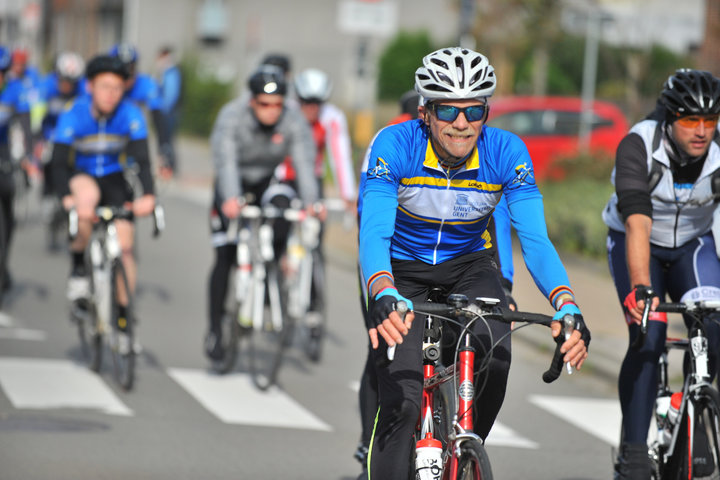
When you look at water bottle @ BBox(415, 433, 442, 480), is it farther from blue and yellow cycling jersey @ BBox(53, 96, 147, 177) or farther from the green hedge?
the green hedge

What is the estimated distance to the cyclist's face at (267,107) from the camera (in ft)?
29.0

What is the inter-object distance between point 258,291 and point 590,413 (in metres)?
2.39

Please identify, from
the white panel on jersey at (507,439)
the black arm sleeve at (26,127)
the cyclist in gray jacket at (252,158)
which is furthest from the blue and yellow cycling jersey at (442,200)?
the black arm sleeve at (26,127)

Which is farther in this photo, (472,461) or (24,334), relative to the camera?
(24,334)

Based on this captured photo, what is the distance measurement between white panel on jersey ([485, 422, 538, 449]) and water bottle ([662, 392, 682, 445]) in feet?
6.28

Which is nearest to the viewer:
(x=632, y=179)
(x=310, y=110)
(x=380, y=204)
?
(x=380, y=204)

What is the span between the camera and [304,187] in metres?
9.05

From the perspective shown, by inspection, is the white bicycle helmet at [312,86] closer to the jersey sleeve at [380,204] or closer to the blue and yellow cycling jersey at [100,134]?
the blue and yellow cycling jersey at [100,134]

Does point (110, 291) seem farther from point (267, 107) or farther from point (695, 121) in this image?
point (695, 121)

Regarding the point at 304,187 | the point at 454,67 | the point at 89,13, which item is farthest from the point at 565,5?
the point at 89,13

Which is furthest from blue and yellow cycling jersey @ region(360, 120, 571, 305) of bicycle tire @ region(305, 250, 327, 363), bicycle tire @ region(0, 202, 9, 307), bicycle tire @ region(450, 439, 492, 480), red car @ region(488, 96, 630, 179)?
red car @ region(488, 96, 630, 179)

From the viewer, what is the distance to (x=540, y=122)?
838 inches

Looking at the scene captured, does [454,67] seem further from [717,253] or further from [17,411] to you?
[17,411]

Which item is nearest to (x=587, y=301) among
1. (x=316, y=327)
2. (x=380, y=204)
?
(x=316, y=327)
